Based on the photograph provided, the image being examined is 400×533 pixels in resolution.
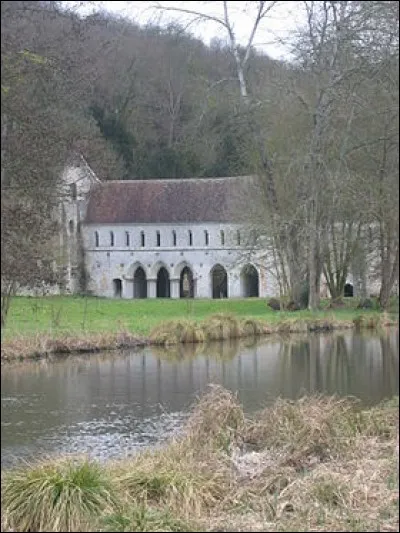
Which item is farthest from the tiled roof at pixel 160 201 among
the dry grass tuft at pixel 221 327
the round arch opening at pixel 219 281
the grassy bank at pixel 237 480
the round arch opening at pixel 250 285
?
the grassy bank at pixel 237 480

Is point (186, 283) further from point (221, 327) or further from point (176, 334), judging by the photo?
point (176, 334)

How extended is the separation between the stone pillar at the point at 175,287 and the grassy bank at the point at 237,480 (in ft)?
144

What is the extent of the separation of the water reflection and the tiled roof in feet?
99.8

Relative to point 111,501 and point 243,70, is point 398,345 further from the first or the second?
point 243,70

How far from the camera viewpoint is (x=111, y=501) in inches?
265

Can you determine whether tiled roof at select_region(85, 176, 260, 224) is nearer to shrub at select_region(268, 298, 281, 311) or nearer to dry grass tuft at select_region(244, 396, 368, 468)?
shrub at select_region(268, 298, 281, 311)


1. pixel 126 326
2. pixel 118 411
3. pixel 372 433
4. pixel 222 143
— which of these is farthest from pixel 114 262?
pixel 372 433

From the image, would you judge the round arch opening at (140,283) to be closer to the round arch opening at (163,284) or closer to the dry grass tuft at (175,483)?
the round arch opening at (163,284)

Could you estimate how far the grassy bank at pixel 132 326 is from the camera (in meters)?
21.7

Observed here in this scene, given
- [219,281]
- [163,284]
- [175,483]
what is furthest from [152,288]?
[175,483]

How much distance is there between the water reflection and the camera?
11703 mm

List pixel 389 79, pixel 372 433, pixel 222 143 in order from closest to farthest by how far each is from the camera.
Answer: pixel 389 79
pixel 372 433
pixel 222 143

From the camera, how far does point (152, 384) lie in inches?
668

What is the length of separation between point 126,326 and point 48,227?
1407 centimetres
